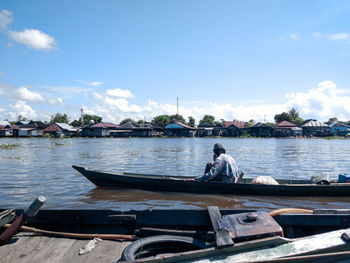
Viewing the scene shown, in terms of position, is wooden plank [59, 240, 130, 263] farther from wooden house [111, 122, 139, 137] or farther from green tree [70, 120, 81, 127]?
green tree [70, 120, 81, 127]

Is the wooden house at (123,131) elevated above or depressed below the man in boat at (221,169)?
above

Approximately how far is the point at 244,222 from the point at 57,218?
265 cm

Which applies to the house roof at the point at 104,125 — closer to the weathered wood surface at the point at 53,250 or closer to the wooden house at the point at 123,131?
the wooden house at the point at 123,131

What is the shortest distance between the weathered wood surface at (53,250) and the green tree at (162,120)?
75306 mm

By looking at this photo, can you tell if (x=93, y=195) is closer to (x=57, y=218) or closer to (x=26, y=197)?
(x=26, y=197)

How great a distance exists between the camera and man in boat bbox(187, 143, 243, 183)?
7.05 m

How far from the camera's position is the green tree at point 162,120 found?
259ft

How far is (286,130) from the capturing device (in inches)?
2660

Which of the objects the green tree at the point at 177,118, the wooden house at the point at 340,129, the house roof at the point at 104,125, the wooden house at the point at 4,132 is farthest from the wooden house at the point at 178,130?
the wooden house at the point at 4,132

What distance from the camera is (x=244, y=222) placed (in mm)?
3002

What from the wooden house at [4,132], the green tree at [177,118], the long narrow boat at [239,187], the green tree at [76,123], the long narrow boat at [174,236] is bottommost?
the long narrow boat at [239,187]

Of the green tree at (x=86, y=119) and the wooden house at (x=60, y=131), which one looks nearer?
the wooden house at (x=60, y=131)

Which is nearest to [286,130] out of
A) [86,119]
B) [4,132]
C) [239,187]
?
[86,119]

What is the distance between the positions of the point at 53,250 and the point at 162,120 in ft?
251
